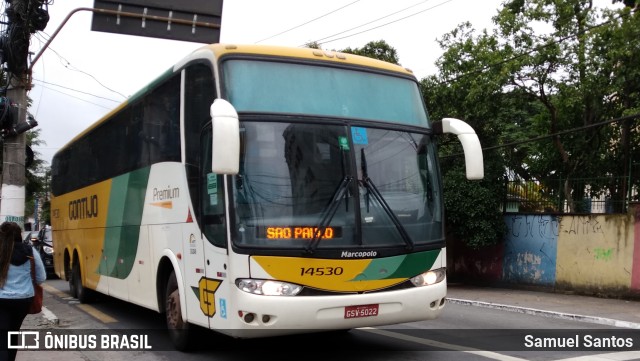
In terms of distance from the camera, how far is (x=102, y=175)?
10711 millimetres

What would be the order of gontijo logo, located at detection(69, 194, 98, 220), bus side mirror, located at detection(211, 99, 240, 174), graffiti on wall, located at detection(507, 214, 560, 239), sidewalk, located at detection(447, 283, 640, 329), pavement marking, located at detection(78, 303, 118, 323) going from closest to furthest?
1. bus side mirror, located at detection(211, 99, 240, 174)
2. pavement marking, located at detection(78, 303, 118, 323)
3. sidewalk, located at detection(447, 283, 640, 329)
4. gontijo logo, located at detection(69, 194, 98, 220)
5. graffiti on wall, located at detection(507, 214, 560, 239)

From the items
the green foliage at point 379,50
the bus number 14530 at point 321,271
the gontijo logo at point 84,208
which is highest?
the green foliage at point 379,50

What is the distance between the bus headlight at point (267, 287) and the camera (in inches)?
219

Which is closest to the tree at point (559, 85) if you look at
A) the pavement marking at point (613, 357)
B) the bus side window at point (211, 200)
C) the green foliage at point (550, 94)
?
the green foliage at point (550, 94)

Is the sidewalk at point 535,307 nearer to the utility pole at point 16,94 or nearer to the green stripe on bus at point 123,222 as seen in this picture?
the green stripe on bus at point 123,222

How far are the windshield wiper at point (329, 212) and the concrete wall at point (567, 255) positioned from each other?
10.1 m

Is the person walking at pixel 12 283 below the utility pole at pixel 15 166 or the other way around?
below

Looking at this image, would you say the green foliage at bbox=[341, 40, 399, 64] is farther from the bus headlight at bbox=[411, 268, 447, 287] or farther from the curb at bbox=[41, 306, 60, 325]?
the bus headlight at bbox=[411, 268, 447, 287]

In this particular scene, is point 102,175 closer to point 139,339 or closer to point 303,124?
point 139,339

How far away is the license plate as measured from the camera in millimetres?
5765

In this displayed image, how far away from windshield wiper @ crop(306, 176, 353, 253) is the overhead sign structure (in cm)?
681

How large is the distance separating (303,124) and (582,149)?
42.6 ft

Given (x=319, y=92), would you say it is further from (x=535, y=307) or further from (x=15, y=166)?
(x=535, y=307)

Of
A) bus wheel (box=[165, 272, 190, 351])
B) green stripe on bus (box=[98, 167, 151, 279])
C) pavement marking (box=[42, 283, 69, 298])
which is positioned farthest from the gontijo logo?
bus wheel (box=[165, 272, 190, 351])
